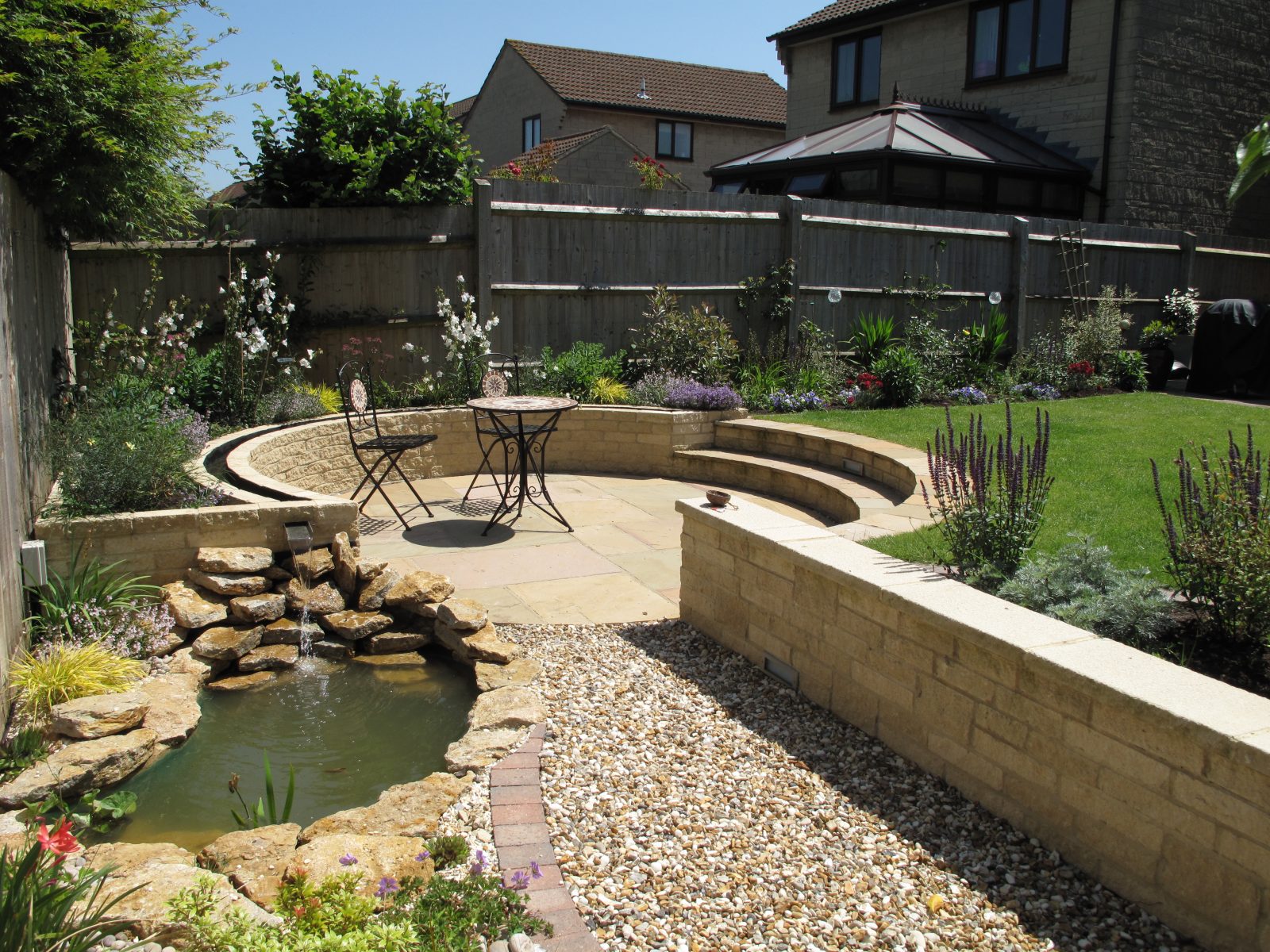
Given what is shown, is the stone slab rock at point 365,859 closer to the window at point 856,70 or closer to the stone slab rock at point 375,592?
the stone slab rock at point 375,592

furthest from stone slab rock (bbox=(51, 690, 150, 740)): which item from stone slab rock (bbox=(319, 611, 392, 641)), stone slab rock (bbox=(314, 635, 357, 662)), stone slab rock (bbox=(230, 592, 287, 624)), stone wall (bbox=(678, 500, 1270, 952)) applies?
stone wall (bbox=(678, 500, 1270, 952))

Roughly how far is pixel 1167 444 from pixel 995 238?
580cm

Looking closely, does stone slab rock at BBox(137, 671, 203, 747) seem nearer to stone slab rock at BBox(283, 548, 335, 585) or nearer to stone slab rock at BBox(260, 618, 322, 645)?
stone slab rock at BBox(260, 618, 322, 645)

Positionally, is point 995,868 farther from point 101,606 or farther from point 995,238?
point 995,238

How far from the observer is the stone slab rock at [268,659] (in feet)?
16.3

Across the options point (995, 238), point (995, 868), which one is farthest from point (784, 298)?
point (995, 868)

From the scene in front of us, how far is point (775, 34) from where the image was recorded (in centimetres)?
2061

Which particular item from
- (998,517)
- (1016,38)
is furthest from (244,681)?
(1016,38)

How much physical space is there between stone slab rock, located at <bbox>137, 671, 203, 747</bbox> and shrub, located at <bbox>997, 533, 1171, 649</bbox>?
3.39m

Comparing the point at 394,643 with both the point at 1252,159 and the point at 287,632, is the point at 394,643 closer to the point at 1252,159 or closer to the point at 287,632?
the point at 287,632

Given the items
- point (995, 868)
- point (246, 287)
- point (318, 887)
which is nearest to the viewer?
point (318, 887)

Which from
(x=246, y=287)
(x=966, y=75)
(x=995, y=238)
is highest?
(x=966, y=75)

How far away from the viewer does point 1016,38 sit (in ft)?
56.8

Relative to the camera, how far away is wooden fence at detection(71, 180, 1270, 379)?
9047 mm
